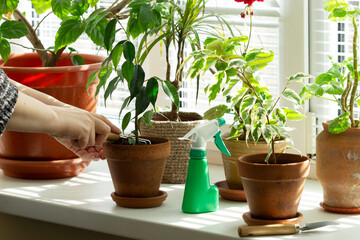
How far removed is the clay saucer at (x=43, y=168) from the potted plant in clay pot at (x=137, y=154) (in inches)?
11.0

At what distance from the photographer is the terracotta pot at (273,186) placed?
4.35 ft

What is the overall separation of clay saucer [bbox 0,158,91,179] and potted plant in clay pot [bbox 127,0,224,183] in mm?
238

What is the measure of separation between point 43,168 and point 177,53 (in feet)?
1.52

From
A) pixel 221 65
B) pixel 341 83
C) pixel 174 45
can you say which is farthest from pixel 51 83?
pixel 341 83

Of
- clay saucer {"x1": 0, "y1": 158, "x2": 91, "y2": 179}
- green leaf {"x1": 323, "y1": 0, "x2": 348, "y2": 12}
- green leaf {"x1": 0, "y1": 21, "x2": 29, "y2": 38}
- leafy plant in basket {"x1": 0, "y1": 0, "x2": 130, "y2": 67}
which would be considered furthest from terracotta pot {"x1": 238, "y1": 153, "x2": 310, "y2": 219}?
green leaf {"x1": 0, "y1": 21, "x2": 29, "y2": 38}

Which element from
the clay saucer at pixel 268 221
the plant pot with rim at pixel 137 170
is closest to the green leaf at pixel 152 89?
the plant pot with rim at pixel 137 170

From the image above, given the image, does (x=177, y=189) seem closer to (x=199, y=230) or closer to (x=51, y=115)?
(x=199, y=230)

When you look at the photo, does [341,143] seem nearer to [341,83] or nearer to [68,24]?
[341,83]

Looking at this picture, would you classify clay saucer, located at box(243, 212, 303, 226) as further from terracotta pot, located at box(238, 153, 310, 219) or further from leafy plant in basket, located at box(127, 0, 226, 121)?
leafy plant in basket, located at box(127, 0, 226, 121)

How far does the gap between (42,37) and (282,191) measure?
131cm

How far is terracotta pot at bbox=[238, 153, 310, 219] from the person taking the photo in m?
1.33

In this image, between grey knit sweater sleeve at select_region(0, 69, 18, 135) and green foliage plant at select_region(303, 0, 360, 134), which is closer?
grey knit sweater sleeve at select_region(0, 69, 18, 135)

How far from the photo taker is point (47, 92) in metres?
1.73

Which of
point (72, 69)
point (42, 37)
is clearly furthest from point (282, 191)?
point (42, 37)
